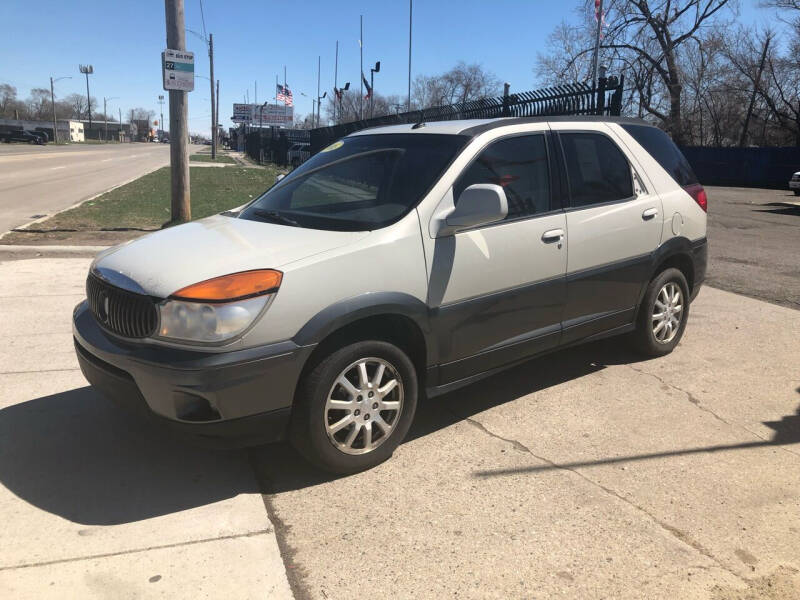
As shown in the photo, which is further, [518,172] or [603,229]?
[603,229]

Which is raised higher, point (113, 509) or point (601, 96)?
point (601, 96)

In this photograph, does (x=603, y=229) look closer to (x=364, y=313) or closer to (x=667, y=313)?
(x=667, y=313)

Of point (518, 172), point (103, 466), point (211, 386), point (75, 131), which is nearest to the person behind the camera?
point (211, 386)

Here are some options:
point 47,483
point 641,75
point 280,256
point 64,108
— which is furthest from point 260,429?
point 64,108

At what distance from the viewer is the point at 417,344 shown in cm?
350

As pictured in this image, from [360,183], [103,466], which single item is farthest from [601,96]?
[103,466]

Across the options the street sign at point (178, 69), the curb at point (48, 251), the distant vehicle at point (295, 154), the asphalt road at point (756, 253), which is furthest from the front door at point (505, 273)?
the distant vehicle at point (295, 154)

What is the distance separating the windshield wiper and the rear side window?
2.67 m

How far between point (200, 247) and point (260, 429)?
101cm

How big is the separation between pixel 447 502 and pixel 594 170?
8.32ft

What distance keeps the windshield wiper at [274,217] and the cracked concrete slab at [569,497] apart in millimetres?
1294

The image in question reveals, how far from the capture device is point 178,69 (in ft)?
35.0

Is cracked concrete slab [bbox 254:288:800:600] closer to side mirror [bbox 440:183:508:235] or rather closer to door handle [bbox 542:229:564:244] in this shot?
door handle [bbox 542:229:564:244]

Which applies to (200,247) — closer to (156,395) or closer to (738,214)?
(156,395)
